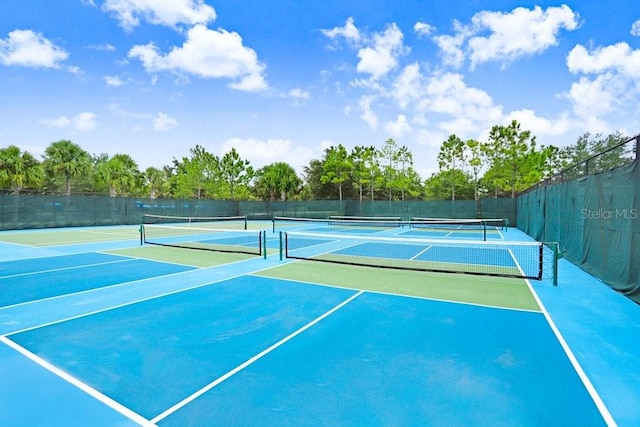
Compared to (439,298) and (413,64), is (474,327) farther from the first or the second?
(413,64)

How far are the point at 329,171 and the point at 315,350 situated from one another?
3911 centimetres

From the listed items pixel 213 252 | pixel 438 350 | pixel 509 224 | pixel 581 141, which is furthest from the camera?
pixel 581 141

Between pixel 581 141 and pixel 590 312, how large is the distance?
53.4 metres

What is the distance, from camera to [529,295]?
590 cm

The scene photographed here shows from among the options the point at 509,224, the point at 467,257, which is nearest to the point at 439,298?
the point at 467,257

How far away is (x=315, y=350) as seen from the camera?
3.67 m

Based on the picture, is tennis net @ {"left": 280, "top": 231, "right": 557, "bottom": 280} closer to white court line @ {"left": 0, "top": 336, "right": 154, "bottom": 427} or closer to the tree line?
white court line @ {"left": 0, "top": 336, "right": 154, "bottom": 427}

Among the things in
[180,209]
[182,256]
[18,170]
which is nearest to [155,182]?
[18,170]

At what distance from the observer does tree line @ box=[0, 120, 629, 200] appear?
29.8 meters

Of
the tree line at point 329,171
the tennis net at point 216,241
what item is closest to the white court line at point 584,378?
the tennis net at point 216,241

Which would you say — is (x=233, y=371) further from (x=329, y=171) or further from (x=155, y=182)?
(x=155, y=182)

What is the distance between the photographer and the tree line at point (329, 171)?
2975 cm

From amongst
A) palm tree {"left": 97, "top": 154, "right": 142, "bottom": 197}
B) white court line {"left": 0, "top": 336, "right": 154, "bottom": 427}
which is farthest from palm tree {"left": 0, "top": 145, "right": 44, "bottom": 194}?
white court line {"left": 0, "top": 336, "right": 154, "bottom": 427}

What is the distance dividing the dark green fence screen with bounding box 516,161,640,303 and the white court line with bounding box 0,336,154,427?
22.8ft
